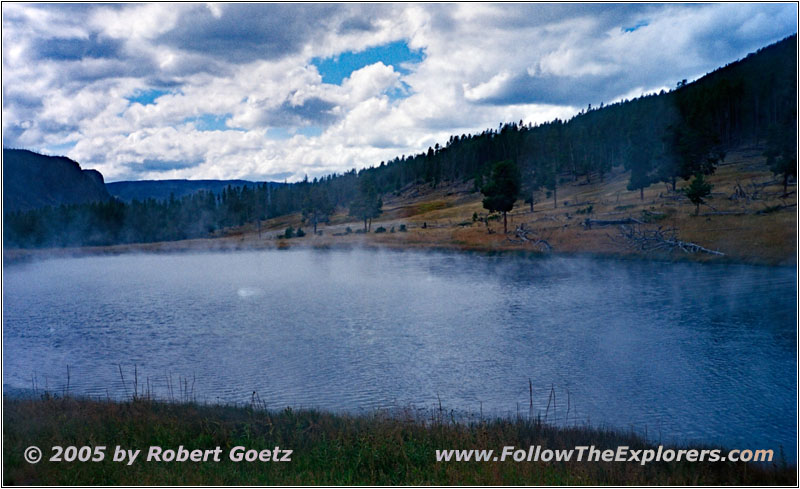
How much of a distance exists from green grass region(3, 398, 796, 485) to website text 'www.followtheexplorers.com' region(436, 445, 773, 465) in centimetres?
20

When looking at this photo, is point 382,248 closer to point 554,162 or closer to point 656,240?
point 656,240

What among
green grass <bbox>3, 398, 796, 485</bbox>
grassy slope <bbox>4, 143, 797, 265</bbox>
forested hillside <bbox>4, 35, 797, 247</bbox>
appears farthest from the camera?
forested hillside <bbox>4, 35, 797, 247</bbox>

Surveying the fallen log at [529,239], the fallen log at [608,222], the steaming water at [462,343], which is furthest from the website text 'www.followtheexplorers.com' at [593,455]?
the fallen log at [608,222]

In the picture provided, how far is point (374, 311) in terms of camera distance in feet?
91.3

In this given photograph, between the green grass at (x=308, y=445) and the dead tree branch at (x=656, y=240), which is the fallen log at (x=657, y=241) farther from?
the green grass at (x=308, y=445)

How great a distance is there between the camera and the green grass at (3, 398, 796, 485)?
856cm

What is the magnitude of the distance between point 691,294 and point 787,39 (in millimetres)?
203991

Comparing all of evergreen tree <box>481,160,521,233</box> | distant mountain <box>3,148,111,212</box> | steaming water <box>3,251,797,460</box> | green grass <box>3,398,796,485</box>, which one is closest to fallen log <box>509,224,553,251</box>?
evergreen tree <box>481,160,521,233</box>

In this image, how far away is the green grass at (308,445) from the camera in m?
8.56

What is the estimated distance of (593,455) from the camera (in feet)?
33.8

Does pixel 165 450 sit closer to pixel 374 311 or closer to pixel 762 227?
pixel 374 311

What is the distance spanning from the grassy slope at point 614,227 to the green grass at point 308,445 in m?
32.3

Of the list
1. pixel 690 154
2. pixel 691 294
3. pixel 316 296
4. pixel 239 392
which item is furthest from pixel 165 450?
pixel 690 154

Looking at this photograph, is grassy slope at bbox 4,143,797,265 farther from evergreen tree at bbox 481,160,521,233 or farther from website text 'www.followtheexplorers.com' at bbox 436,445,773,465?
website text 'www.followtheexplorers.com' at bbox 436,445,773,465
